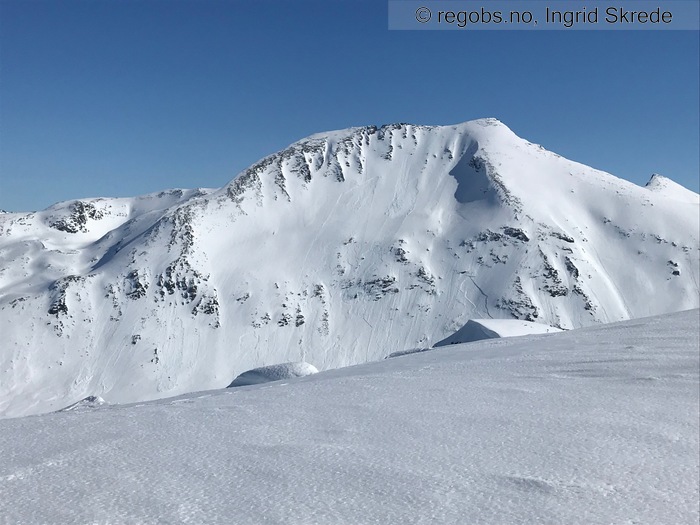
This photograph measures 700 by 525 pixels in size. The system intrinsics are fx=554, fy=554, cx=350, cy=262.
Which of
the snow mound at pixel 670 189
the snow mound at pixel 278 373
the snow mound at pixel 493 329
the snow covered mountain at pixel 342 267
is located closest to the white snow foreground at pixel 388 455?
the snow mound at pixel 278 373

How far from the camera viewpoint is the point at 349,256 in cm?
10300

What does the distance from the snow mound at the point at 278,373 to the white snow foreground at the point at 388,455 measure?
25.7 feet

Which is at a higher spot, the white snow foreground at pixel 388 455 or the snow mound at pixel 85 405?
the white snow foreground at pixel 388 455

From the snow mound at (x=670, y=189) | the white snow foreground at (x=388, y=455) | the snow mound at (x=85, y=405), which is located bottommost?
the snow mound at (x=85, y=405)

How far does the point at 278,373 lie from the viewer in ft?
54.1

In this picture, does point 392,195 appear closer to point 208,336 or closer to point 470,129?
point 470,129

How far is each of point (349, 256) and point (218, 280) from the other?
24184 millimetres

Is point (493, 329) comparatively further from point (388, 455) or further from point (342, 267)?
point (342, 267)

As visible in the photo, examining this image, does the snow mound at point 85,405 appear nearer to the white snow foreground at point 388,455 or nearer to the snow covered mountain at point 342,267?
the white snow foreground at point 388,455

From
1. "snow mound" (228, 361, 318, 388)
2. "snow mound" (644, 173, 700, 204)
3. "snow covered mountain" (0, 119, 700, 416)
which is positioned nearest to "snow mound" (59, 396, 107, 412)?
"snow mound" (228, 361, 318, 388)

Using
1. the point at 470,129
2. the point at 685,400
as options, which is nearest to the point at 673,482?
the point at 685,400

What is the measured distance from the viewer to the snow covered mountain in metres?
86.1

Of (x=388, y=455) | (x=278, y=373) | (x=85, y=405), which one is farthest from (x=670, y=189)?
(x=388, y=455)

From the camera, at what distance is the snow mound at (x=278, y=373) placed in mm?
15852
